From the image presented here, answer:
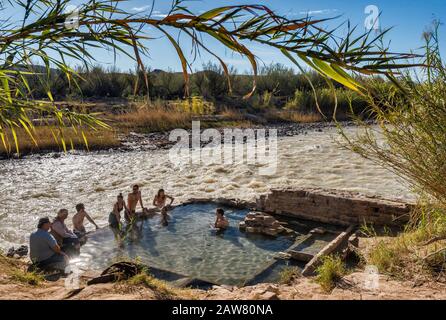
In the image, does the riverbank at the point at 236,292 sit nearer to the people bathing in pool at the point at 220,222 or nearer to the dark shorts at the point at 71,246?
the dark shorts at the point at 71,246

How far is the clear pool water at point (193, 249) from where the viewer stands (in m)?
5.32

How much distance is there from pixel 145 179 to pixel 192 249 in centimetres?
470

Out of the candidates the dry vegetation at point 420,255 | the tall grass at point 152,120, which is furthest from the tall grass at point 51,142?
the dry vegetation at point 420,255

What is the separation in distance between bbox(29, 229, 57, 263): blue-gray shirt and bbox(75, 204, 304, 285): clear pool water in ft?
1.66

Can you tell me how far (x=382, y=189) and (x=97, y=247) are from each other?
5.85m

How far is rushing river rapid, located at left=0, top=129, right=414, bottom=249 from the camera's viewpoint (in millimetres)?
8398

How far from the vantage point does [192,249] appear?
6.07 meters

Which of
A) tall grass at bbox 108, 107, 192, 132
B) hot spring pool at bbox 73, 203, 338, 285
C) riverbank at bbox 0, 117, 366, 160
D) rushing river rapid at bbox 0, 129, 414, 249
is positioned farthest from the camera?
tall grass at bbox 108, 107, 192, 132

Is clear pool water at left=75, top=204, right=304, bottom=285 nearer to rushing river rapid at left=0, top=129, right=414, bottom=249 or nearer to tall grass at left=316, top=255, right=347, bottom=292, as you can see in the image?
rushing river rapid at left=0, top=129, right=414, bottom=249

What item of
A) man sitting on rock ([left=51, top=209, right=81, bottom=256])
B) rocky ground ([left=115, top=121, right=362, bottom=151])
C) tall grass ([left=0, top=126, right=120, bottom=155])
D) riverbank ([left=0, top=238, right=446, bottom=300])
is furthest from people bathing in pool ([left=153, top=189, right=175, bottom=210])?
tall grass ([left=0, top=126, right=120, bottom=155])

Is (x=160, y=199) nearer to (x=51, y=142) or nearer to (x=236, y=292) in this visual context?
(x=236, y=292)

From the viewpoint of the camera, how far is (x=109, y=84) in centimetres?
2312

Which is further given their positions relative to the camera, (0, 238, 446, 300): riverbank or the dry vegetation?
the dry vegetation
